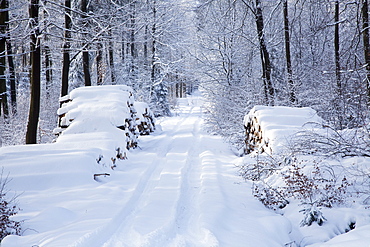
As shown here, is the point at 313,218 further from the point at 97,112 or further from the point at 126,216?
the point at 97,112

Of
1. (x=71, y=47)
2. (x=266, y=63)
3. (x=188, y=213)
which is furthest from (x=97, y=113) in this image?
(x=266, y=63)

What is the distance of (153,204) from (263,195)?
2147 millimetres

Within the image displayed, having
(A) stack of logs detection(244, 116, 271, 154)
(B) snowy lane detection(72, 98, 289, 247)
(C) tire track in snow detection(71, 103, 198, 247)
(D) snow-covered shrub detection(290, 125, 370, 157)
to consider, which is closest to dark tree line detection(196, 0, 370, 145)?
(A) stack of logs detection(244, 116, 271, 154)

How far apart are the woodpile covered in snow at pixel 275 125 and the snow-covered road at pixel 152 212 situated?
1226 millimetres

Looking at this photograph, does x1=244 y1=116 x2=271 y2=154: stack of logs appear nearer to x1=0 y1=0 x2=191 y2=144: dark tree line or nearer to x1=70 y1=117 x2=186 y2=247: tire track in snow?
x1=70 y1=117 x2=186 y2=247: tire track in snow

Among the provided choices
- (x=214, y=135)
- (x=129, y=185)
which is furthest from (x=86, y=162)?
(x=214, y=135)

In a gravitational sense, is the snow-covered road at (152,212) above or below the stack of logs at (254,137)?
below

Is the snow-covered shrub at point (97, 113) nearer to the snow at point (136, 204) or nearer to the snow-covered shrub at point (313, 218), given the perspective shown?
the snow at point (136, 204)

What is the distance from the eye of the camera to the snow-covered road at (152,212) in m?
3.88

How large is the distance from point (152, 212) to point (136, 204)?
65 cm

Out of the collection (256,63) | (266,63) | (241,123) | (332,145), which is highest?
(256,63)

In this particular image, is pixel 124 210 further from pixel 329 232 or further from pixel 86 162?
pixel 329 232

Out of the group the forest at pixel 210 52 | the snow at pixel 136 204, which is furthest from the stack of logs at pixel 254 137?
the forest at pixel 210 52

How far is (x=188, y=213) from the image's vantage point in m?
4.95
